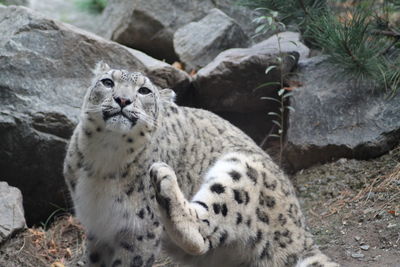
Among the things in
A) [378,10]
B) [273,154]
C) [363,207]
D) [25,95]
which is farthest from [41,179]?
[378,10]

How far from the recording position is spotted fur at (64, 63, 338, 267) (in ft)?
15.4

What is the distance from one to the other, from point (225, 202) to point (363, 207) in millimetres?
2153

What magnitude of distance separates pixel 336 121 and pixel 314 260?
2554 millimetres

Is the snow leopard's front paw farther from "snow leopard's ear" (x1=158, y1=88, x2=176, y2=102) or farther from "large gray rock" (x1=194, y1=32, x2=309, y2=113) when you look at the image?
"large gray rock" (x1=194, y1=32, x2=309, y2=113)

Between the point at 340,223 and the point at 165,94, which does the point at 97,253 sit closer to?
the point at 165,94

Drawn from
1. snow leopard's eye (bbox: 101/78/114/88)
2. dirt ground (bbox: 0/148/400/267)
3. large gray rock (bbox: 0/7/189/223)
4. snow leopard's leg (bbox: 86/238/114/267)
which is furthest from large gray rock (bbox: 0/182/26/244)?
snow leopard's eye (bbox: 101/78/114/88)

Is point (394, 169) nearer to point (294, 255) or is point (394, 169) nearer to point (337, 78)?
point (337, 78)

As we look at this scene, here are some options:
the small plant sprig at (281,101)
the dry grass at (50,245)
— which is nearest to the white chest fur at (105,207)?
the dry grass at (50,245)

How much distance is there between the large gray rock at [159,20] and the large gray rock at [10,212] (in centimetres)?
372

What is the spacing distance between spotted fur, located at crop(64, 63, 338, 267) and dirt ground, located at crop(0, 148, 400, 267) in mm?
734

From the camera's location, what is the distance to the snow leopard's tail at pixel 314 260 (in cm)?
484

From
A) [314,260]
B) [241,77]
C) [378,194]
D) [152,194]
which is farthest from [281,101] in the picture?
[152,194]

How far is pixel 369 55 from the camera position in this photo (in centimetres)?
694

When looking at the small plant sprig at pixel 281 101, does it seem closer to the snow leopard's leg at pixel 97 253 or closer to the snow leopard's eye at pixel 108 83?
the snow leopard's eye at pixel 108 83
